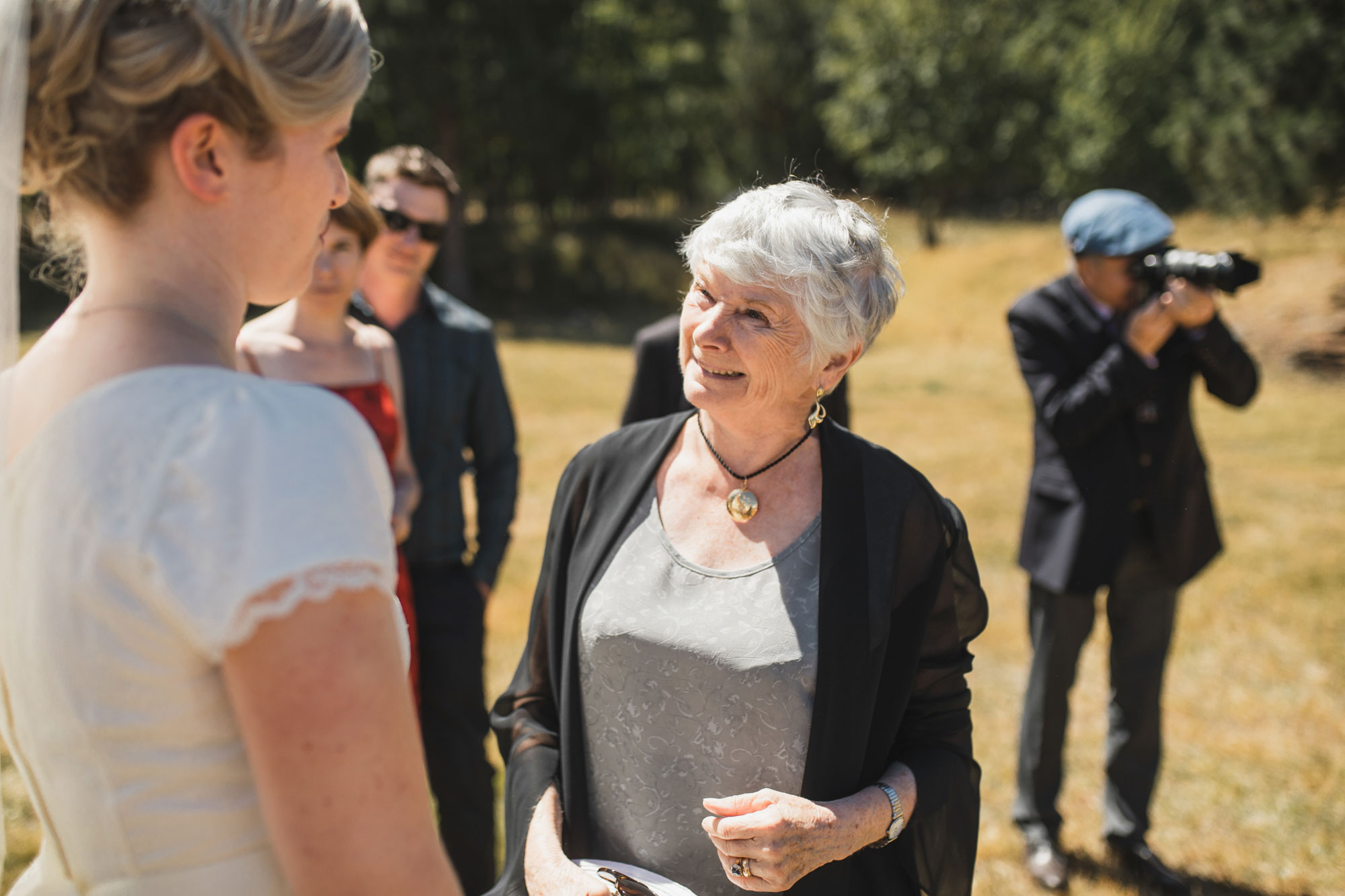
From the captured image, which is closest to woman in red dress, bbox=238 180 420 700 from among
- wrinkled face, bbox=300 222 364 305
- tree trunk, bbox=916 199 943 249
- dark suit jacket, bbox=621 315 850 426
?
wrinkled face, bbox=300 222 364 305

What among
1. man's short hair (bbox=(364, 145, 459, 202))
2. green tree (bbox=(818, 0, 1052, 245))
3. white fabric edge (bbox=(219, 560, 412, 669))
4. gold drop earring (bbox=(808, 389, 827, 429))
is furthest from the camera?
green tree (bbox=(818, 0, 1052, 245))

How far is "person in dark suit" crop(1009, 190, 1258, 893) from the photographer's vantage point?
139 inches

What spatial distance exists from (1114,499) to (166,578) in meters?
3.37

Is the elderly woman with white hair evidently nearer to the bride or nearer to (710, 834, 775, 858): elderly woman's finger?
(710, 834, 775, 858): elderly woman's finger

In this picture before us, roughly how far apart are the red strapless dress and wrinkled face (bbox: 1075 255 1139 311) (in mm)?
2544

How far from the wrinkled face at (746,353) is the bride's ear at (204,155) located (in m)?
1.19

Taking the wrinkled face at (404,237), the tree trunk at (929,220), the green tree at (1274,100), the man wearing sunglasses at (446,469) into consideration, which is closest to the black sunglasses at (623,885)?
the man wearing sunglasses at (446,469)

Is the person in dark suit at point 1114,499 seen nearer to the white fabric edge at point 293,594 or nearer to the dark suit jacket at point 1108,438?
the dark suit jacket at point 1108,438

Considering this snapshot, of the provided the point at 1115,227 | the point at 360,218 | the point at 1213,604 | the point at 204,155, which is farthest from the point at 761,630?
the point at 1213,604

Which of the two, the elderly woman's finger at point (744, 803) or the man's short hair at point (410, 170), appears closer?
the elderly woman's finger at point (744, 803)

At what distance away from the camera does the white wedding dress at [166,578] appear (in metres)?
0.92

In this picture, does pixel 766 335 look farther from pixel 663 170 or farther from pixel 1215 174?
pixel 663 170

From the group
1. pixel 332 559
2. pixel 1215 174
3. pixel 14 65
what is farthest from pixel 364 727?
pixel 1215 174

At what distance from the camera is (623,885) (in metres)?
1.80
